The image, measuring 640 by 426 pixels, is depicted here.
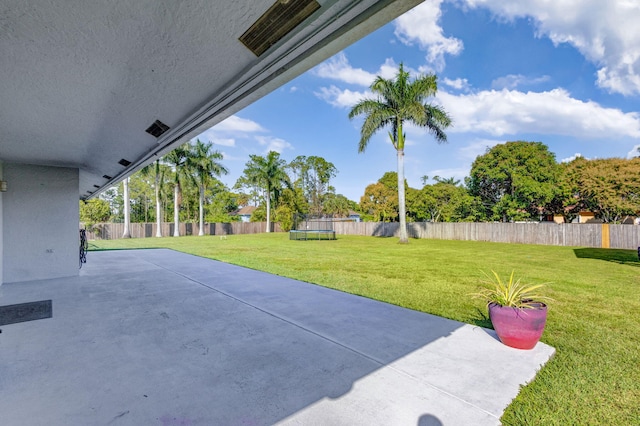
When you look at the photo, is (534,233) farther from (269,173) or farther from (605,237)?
(269,173)

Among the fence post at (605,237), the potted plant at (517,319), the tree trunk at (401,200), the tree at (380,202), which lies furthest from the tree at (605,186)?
the potted plant at (517,319)

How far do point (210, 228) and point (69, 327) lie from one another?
25890 millimetres

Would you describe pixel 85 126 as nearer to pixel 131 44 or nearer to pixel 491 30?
pixel 131 44

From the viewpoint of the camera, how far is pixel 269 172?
3008 cm

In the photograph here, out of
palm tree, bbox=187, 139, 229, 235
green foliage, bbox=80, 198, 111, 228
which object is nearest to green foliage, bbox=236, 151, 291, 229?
palm tree, bbox=187, 139, 229, 235

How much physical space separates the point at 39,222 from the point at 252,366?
6614 millimetres

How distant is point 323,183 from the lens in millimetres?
36312

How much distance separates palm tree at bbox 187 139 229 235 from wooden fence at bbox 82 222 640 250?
4.23 meters

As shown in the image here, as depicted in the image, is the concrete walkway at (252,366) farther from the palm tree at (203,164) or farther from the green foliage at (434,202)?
the green foliage at (434,202)

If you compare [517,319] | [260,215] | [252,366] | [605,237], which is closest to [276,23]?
[252,366]

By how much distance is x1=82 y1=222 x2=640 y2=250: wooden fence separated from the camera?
43.9ft

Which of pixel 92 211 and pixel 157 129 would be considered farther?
pixel 92 211

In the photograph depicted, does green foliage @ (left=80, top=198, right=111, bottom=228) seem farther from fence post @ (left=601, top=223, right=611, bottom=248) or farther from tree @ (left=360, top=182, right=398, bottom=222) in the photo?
fence post @ (left=601, top=223, right=611, bottom=248)

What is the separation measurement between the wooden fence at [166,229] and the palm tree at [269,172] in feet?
6.16
